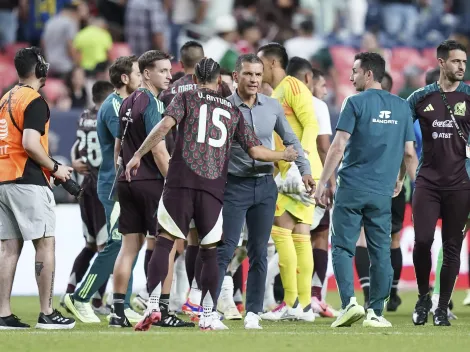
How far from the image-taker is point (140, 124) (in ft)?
33.5

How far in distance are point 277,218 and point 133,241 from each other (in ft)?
5.57

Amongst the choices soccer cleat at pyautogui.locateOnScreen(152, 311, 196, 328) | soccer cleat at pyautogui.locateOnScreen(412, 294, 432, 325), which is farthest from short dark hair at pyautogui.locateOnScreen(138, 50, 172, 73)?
soccer cleat at pyautogui.locateOnScreen(412, 294, 432, 325)

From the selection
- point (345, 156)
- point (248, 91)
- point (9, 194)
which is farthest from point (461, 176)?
point (9, 194)

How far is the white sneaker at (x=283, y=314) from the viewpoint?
11180mm

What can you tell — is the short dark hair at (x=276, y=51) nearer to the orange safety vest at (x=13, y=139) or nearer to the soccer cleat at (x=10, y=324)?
the orange safety vest at (x=13, y=139)

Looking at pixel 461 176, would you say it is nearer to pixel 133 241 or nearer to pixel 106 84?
pixel 133 241

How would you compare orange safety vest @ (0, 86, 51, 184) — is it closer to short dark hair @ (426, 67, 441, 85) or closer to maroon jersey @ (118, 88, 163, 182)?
maroon jersey @ (118, 88, 163, 182)

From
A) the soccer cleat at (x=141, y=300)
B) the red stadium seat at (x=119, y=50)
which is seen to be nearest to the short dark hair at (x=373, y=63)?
the soccer cleat at (x=141, y=300)

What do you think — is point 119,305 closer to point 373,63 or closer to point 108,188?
point 108,188

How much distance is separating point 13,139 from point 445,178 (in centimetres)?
380

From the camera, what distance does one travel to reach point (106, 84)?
12578mm

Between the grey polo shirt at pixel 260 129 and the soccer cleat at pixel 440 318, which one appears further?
the soccer cleat at pixel 440 318

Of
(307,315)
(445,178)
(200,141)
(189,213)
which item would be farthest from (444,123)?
(189,213)

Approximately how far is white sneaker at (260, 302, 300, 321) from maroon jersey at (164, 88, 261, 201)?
1.99 m
